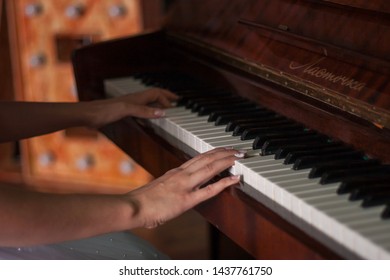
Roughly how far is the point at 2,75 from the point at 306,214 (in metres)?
2.79

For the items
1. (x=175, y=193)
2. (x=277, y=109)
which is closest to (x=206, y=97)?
(x=277, y=109)

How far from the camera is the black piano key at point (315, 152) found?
54.6 inches

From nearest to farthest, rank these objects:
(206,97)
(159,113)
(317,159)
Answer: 1. (317,159)
2. (159,113)
3. (206,97)

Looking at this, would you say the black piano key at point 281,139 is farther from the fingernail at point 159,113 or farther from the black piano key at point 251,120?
the fingernail at point 159,113

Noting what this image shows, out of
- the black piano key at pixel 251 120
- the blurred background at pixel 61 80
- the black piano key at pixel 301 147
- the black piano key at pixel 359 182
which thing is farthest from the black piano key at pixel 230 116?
the blurred background at pixel 61 80

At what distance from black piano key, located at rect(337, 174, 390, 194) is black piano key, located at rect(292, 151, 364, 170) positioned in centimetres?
12

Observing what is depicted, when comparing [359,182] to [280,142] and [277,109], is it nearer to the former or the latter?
[280,142]

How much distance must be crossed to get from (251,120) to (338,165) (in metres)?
0.38

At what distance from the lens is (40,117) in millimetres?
1973

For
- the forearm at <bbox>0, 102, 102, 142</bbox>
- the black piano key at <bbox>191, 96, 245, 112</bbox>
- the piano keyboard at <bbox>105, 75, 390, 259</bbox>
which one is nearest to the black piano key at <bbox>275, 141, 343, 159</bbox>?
the piano keyboard at <bbox>105, 75, 390, 259</bbox>

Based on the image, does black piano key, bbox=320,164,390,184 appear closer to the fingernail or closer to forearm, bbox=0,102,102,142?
the fingernail

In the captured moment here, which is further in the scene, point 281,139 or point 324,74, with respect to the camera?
point 324,74

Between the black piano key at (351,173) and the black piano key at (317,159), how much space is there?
0.07 metres
